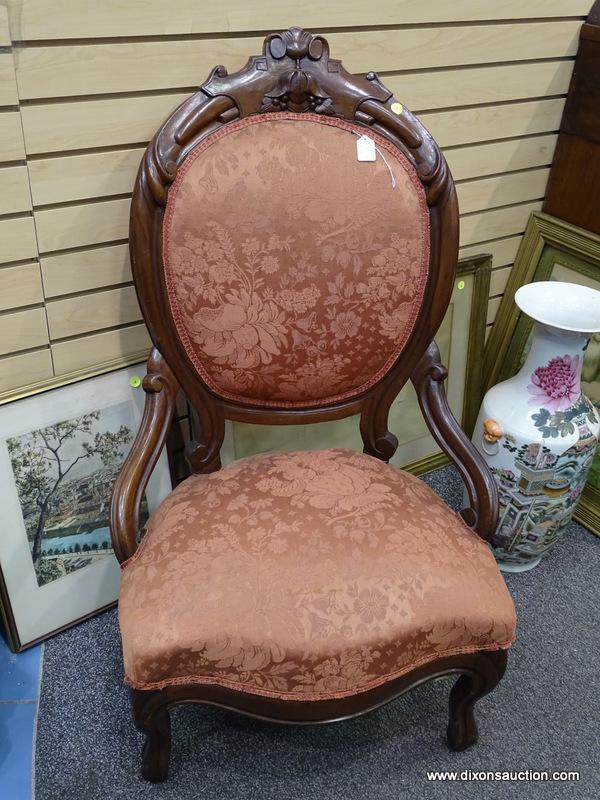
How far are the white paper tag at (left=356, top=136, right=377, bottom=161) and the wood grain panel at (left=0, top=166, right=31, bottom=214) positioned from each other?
58cm

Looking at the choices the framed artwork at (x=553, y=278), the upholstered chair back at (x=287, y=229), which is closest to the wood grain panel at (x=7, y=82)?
the upholstered chair back at (x=287, y=229)

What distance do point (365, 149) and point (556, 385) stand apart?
2.42ft

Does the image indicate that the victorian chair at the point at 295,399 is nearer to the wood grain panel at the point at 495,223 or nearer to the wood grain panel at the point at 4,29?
the wood grain panel at the point at 4,29

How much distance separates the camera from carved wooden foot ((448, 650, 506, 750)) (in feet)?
4.27

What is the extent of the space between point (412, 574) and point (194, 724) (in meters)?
0.63

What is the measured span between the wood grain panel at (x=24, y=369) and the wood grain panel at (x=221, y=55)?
1.57ft

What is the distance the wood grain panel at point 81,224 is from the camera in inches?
53.6

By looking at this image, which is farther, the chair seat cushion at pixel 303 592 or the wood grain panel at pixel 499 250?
the wood grain panel at pixel 499 250

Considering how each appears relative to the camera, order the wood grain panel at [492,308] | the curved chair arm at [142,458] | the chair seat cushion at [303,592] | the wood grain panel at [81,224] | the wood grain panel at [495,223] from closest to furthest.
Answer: the chair seat cushion at [303,592] < the curved chair arm at [142,458] < the wood grain panel at [81,224] < the wood grain panel at [495,223] < the wood grain panel at [492,308]

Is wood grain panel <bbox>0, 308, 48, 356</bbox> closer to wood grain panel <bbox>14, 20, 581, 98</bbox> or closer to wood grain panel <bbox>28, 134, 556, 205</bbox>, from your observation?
wood grain panel <bbox>28, 134, 556, 205</bbox>

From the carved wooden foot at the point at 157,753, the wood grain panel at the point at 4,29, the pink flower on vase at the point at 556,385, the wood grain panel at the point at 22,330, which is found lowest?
the carved wooden foot at the point at 157,753

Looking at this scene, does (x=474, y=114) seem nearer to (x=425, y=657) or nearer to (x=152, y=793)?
(x=425, y=657)

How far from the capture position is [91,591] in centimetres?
171

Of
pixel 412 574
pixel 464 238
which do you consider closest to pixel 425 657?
pixel 412 574
